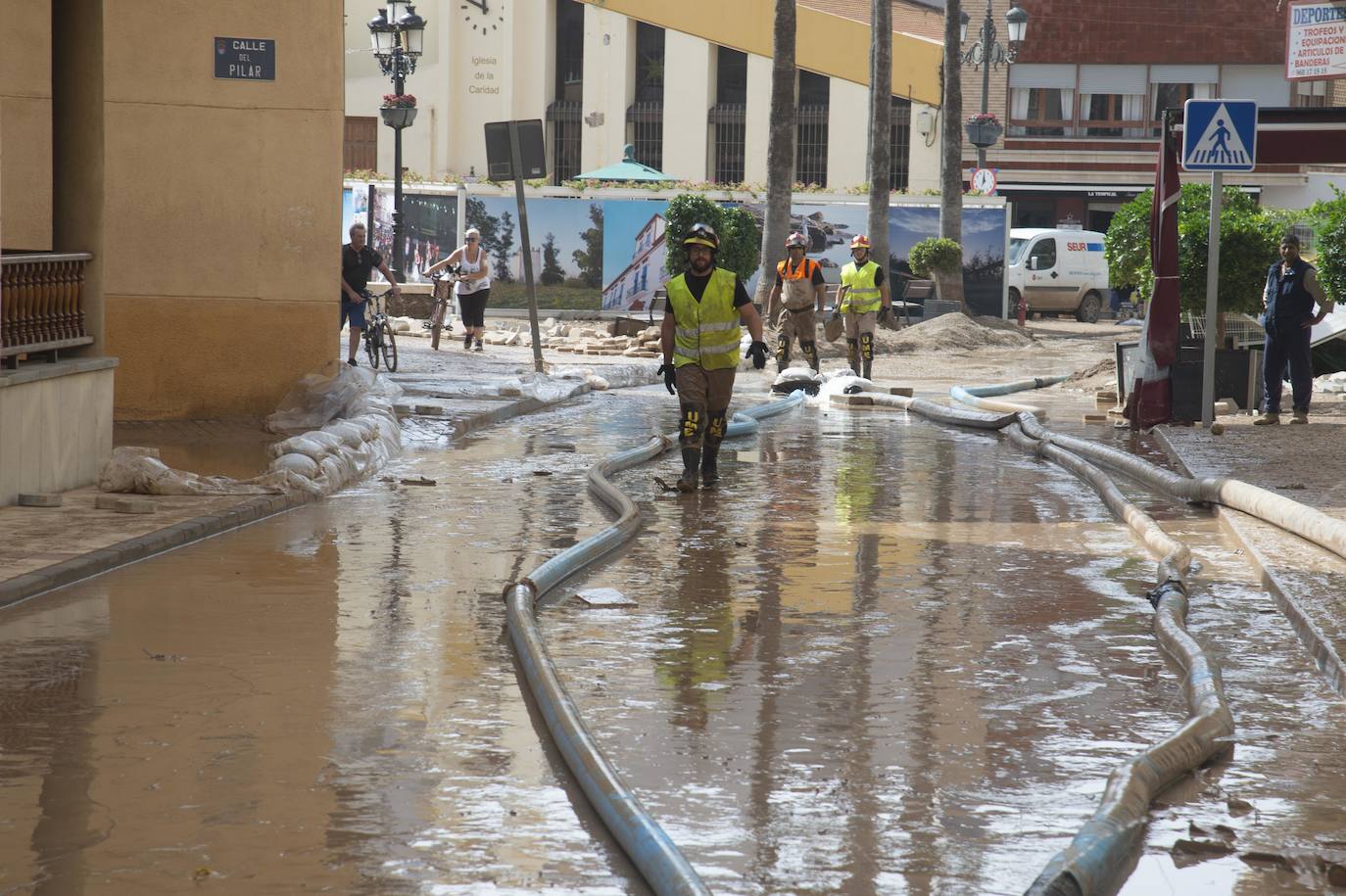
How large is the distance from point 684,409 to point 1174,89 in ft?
129

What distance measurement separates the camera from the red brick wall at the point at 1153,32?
154 ft

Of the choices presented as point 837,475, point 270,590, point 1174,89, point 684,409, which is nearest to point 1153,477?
point 837,475

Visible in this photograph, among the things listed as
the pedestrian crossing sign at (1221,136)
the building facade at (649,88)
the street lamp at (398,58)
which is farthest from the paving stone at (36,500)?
the building facade at (649,88)

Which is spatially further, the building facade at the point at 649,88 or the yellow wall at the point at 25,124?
the building facade at the point at 649,88

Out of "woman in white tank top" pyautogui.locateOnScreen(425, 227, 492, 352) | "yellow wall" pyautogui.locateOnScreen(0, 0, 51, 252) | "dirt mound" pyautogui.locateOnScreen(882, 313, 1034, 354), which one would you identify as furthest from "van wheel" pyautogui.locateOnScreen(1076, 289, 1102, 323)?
"yellow wall" pyautogui.locateOnScreen(0, 0, 51, 252)

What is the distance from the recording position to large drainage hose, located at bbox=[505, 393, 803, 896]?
14.0 ft

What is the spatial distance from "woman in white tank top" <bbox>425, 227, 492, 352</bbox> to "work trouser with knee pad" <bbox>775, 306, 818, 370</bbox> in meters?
4.45

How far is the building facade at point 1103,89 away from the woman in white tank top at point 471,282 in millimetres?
25914

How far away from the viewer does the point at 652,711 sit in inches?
238

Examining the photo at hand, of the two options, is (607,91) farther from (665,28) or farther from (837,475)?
(837,475)

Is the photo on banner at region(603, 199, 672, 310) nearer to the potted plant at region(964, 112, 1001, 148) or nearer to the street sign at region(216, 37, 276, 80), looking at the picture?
the potted plant at region(964, 112, 1001, 148)

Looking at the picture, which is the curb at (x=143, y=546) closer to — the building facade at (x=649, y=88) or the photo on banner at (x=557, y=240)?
the photo on banner at (x=557, y=240)

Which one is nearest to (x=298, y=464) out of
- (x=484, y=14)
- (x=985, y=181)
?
(x=985, y=181)

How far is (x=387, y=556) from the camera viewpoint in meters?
9.07
